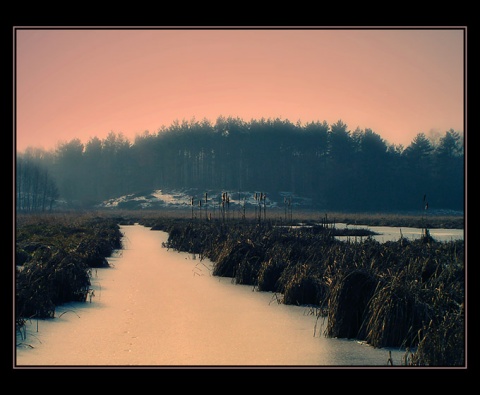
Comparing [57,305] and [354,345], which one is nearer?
[354,345]

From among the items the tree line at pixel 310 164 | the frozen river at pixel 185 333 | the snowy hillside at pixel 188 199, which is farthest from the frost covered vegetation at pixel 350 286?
the tree line at pixel 310 164

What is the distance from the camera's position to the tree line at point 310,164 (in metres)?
82.5

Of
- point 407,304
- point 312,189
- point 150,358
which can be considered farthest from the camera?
point 312,189

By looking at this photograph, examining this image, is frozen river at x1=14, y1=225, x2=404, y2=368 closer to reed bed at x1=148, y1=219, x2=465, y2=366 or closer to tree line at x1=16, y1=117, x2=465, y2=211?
reed bed at x1=148, y1=219, x2=465, y2=366

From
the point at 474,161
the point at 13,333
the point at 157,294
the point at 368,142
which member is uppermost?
the point at 368,142

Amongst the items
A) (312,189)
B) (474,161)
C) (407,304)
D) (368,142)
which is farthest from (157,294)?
(368,142)

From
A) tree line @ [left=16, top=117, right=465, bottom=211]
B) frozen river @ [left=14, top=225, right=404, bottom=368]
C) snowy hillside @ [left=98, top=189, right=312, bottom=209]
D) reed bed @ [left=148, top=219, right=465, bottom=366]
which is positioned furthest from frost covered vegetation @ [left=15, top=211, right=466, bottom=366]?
tree line @ [left=16, top=117, right=465, bottom=211]

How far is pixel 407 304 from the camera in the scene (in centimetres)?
679

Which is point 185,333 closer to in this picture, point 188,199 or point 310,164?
point 188,199

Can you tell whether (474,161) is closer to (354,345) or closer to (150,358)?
(354,345)

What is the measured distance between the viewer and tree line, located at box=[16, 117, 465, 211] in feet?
271

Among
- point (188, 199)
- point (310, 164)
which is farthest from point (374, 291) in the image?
point (310, 164)

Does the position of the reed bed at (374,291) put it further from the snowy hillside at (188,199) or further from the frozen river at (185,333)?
the snowy hillside at (188,199)

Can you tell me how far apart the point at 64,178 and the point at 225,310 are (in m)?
114
